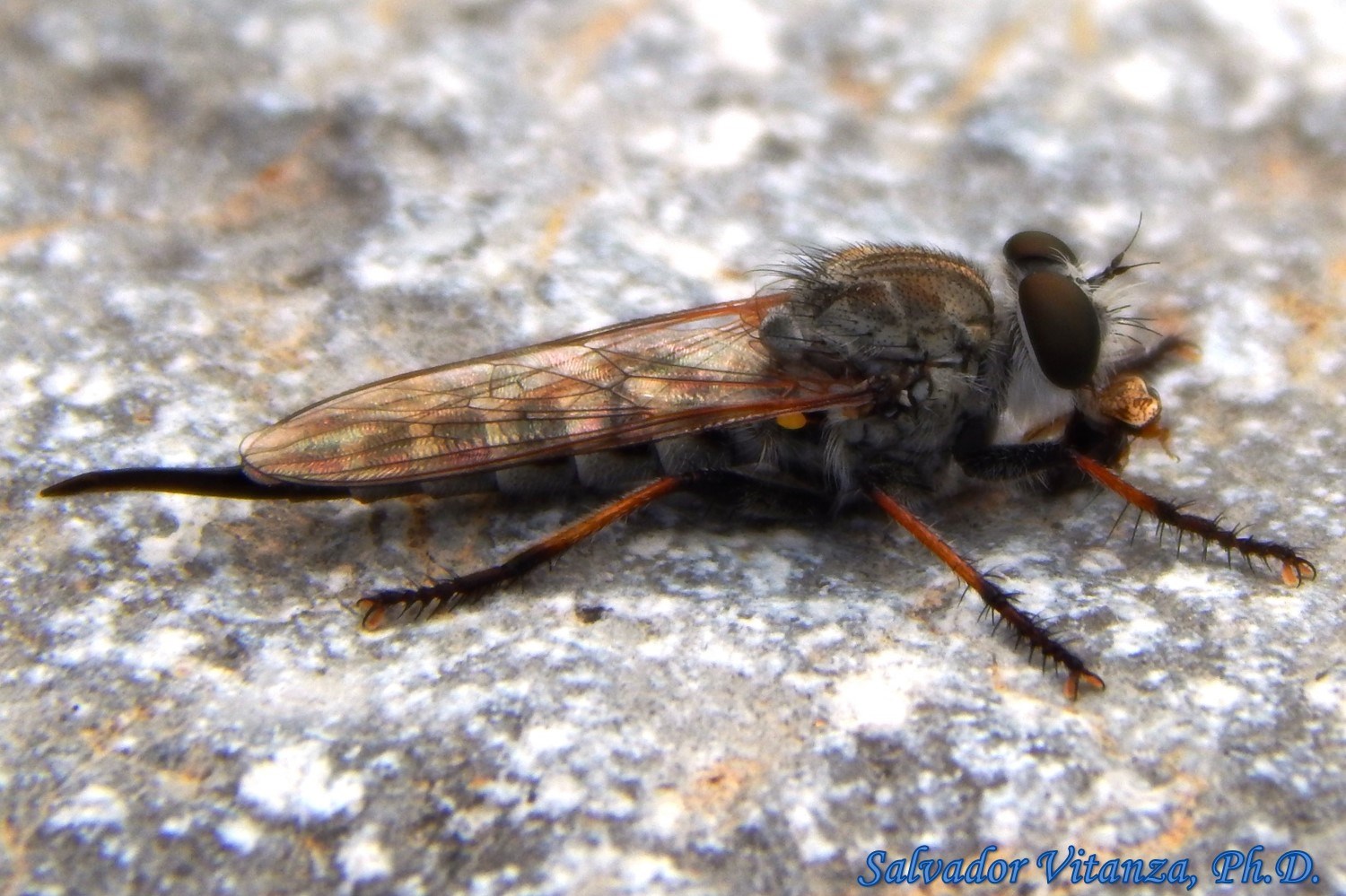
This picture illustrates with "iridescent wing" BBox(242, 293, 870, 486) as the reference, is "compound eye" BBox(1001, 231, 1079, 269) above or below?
above

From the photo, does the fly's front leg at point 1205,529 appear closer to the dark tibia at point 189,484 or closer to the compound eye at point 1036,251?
the compound eye at point 1036,251

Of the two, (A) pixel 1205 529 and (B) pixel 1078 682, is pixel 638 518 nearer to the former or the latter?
(B) pixel 1078 682

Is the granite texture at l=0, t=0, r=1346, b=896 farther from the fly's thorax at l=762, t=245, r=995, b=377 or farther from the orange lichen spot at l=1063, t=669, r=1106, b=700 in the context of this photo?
the fly's thorax at l=762, t=245, r=995, b=377

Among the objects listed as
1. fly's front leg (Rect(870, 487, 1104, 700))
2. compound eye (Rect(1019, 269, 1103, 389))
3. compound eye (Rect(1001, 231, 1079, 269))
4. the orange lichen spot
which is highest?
compound eye (Rect(1001, 231, 1079, 269))

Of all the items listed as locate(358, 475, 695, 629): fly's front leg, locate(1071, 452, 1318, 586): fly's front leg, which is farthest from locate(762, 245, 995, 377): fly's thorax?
locate(358, 475, 695, 629): fly's front leg

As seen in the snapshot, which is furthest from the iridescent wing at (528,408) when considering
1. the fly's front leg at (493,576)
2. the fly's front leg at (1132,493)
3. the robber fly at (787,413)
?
the fly's front leg at (1132,493)
